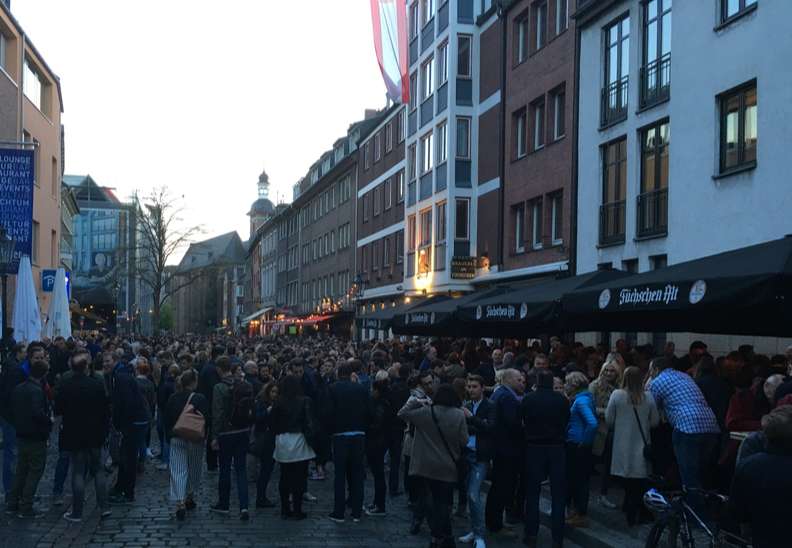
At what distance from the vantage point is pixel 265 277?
99250 mm

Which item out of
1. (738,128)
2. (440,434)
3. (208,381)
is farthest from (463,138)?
(440,434)

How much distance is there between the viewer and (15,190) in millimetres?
21016

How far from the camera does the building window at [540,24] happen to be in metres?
28.8

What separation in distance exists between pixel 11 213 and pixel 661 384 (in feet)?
50.1

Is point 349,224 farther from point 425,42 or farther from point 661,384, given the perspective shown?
point 661,384

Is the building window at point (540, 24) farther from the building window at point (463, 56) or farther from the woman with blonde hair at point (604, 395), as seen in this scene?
the woman with blonde hair at point (604, 395)

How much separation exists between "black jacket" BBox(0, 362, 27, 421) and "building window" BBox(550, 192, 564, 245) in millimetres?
16789

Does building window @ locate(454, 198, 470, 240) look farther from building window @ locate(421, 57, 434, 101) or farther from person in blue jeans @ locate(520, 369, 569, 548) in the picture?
person in blue jeans @ locate(520, 369, 569, 548)

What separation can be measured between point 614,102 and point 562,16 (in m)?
4.64

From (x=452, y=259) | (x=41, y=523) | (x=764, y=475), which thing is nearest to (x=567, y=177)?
(x=452, y=259)

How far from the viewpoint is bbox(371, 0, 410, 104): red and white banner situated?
974 inches

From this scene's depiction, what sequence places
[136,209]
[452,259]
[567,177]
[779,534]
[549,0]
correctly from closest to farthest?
[779,534] < [567,177] < [549,0] < [452,259] < [136,209]

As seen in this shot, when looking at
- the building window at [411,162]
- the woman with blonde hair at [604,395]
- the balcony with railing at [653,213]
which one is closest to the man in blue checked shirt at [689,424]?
the woman with blonde hair at [604,395]

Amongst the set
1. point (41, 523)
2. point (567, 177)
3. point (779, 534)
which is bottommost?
point (41, 523)
